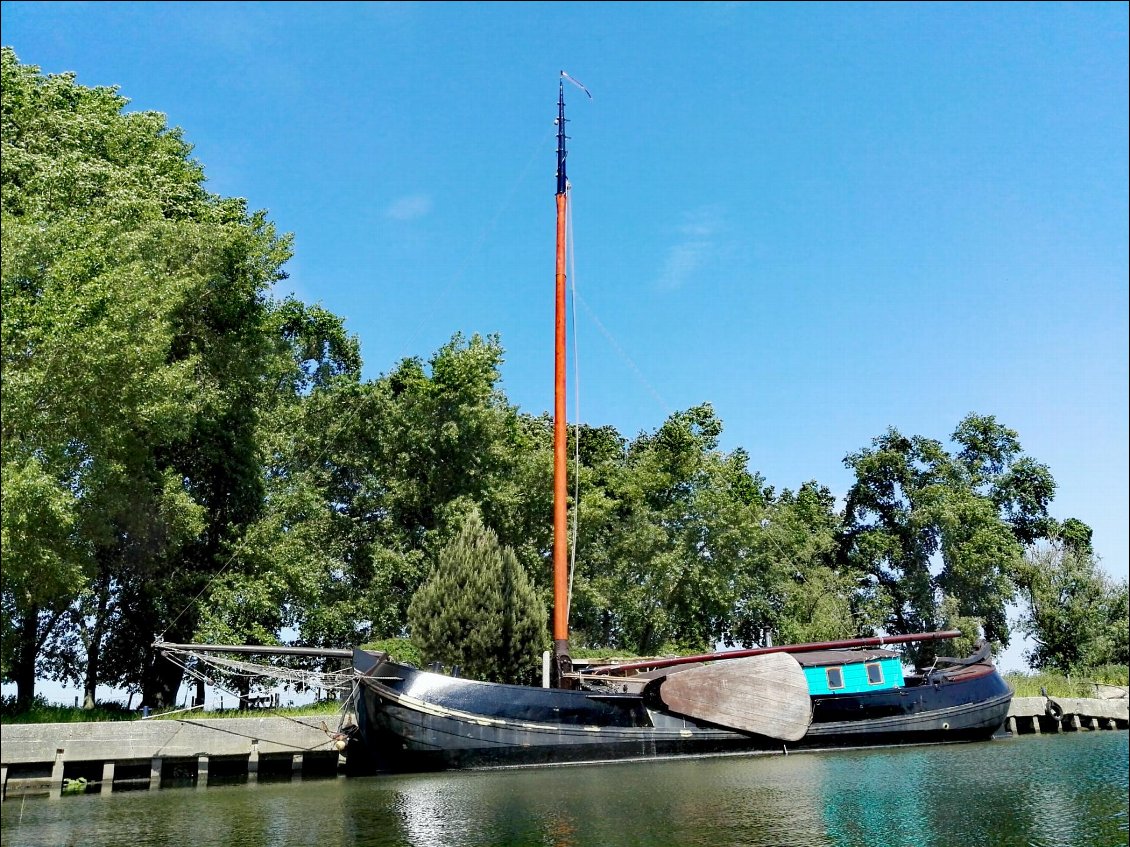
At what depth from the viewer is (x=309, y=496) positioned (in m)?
31.3

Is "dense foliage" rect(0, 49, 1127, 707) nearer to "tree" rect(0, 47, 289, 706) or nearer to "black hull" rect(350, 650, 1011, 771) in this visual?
"tree" rect(0, 47, 289, 706)

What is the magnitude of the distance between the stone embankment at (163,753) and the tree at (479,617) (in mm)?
4863

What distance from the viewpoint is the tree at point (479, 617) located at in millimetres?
27125

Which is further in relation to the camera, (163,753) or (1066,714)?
(1066,714)

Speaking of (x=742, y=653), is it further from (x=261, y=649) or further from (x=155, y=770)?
(x=155, y=770)

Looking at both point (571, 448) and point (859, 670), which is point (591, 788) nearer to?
point (859, 670)

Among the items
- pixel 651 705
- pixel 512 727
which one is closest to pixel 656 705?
pixel 651 705

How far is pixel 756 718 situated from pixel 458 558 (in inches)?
388

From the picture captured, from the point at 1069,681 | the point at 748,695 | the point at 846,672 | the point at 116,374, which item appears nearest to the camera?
the point at 116,374

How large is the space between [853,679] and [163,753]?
1805 cm

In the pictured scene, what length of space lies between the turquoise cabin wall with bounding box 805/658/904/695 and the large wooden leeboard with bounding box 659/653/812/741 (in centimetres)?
98

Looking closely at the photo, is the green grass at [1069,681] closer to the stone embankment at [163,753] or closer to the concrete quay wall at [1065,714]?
the concrete quay wall at [1065,714]

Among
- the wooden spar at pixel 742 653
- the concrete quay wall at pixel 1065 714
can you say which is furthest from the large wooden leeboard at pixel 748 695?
the concrete quay wall at pixel 1065 714

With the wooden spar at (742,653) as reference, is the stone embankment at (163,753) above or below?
below
